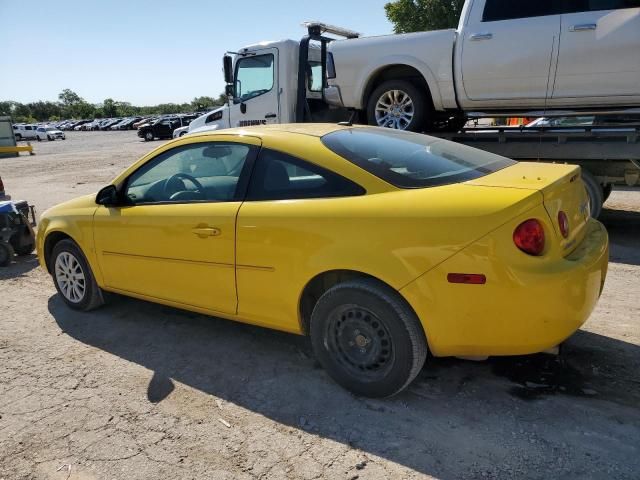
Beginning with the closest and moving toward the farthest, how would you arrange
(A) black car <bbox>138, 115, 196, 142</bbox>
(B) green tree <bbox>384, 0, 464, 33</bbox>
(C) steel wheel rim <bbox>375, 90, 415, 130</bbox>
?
(C) steel wheel rim <bbox>375, 90, 415, 130</bbox>
(B) green tree <bbox>384, 0, 464, 33</bbox>
(A) black car <bbox>138, 115, 196, 142</bbox>

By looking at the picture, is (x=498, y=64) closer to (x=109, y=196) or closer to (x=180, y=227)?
(x=180, y=227)

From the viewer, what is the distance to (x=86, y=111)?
4040 inches

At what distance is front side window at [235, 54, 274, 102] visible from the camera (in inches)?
345

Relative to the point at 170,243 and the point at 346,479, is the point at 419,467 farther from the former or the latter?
the point at 170,243

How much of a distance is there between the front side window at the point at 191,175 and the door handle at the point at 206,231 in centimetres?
21

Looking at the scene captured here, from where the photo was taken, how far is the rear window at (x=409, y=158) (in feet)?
9.57

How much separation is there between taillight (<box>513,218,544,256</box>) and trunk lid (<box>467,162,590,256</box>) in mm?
123

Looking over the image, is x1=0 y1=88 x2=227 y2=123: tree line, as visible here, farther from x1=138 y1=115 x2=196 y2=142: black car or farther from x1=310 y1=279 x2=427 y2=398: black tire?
x1=310 y1=279 x2=427 y2=398: black tire

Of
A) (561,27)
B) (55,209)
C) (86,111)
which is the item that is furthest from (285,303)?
(86,111)

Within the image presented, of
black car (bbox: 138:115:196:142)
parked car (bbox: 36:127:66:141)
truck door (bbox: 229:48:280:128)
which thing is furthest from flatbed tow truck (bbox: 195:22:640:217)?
parked car (bbox: 36:127:66:141)

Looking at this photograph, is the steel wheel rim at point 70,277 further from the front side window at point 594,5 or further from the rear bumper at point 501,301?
the front side window at point 594,5

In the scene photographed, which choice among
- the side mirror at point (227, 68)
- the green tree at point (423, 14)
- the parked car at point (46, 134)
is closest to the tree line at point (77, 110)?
the parked car at point (46, 134)

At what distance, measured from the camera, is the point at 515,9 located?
6129 millimetres

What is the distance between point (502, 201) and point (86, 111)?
113 metres
